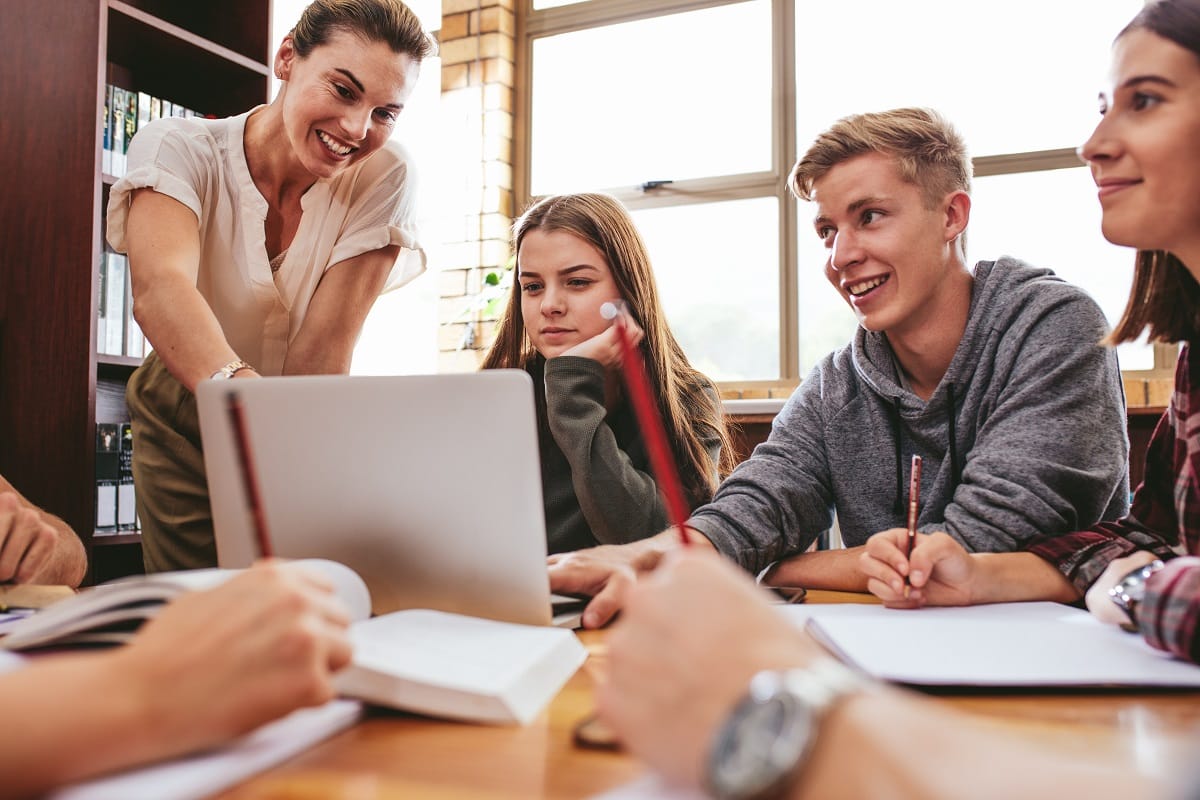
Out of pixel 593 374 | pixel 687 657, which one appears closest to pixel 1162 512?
pixel 593 374

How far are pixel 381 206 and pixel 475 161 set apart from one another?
6.20 ft

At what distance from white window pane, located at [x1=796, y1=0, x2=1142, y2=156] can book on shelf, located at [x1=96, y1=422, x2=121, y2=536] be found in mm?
2117

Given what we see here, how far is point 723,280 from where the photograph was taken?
3391 mm

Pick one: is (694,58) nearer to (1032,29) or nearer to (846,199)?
(1032,29)

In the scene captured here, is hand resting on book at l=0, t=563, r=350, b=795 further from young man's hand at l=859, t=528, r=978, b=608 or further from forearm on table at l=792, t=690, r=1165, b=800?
young man's hand at l=859, t=528, r=978, b=608

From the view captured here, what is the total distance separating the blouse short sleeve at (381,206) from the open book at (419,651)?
112cm

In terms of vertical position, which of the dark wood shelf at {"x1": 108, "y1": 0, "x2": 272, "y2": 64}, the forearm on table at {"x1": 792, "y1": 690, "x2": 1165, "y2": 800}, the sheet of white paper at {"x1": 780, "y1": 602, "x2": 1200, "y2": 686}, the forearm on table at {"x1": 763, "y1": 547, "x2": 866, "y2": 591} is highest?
the dark wood shelf at {"x1": 108, "y1": 0, "x2": 272, "y2": 64}

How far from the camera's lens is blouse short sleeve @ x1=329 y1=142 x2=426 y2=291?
1713mm

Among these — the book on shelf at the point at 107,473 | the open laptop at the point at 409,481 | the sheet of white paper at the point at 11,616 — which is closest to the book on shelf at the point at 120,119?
the book on shelf at the point at 107,473

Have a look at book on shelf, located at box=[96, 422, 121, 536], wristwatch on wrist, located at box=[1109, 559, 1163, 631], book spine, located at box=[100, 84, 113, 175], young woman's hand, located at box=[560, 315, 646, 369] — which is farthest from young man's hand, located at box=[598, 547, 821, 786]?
book spine, located at box=[100, 84, 113, 175]

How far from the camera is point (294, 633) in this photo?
1.53ft

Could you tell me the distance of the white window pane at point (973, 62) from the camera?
119 inches

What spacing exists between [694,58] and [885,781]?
11.4 feet

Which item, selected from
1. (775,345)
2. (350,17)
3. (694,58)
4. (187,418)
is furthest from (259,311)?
(694,58)
